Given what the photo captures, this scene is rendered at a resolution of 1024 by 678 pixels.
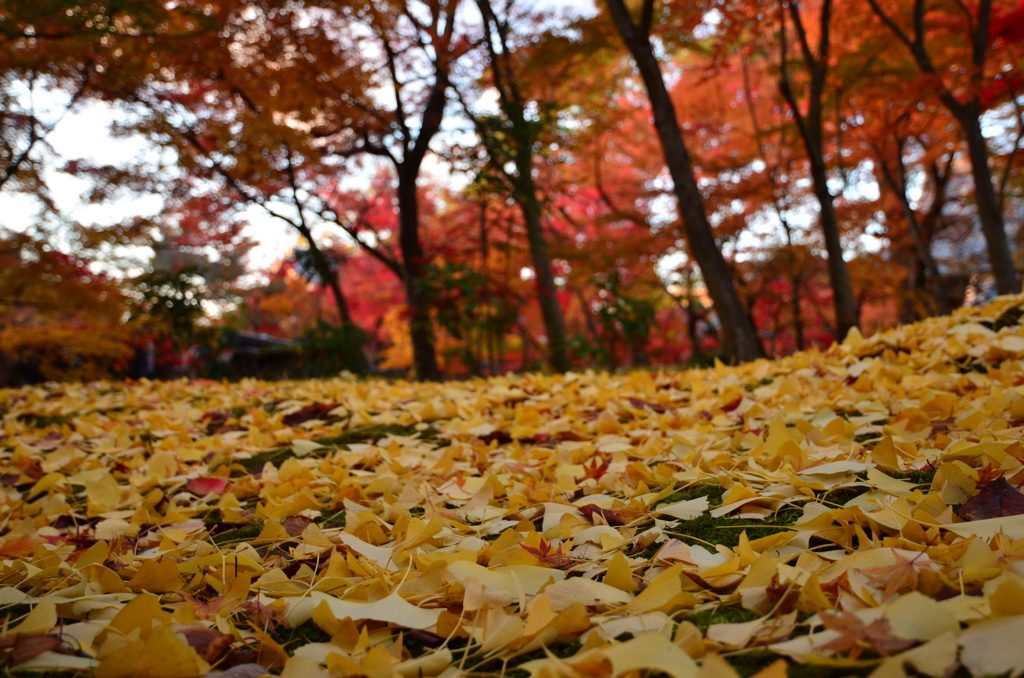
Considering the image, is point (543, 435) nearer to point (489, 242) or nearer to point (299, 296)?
point (489, 242)

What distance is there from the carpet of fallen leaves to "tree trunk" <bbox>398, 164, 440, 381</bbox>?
4.00 meters

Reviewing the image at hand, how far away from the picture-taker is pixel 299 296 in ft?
48.6

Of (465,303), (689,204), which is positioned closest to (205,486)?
(689,204)

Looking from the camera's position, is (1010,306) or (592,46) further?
(592,46)

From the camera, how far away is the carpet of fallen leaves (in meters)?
0.58

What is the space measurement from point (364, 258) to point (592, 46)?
824cm

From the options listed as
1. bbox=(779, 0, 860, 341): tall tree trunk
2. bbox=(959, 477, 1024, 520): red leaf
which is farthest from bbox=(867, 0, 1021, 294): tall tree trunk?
bbox=(959, 477, 1024, 520): red leaf

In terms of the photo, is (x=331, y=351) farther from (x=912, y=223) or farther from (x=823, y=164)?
(x=912, y=223)

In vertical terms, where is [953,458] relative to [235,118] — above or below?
below

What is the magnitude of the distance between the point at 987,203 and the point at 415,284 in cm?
464

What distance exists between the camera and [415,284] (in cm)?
584

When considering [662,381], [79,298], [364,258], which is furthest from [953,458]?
[364,258]

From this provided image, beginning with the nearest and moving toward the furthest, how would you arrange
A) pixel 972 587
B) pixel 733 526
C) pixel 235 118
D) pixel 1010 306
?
pixel 972 587 → pixel 733 526 → pixel 1010 306 → pixel 235 118

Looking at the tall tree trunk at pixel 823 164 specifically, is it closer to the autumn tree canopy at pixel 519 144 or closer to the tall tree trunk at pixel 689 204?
the autumn tree canopy at pixel 519 144
